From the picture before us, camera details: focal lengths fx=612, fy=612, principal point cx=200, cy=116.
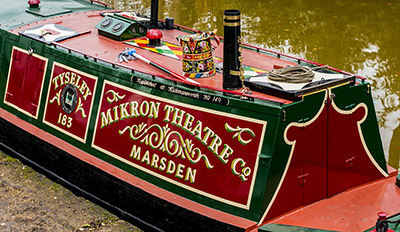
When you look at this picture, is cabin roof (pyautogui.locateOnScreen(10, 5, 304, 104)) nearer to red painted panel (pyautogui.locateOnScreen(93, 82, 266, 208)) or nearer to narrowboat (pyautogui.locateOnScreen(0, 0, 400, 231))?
narrowboat (pyautogui.locateOnScreen(0, 0, 400, 231))

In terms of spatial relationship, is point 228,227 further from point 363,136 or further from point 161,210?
point 363,136

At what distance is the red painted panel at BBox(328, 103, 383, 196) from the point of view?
6169 millimetres

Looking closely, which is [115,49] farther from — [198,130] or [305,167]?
[305,167]

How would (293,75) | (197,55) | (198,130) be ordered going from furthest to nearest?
(197,55)
(198,130)
(293,75)

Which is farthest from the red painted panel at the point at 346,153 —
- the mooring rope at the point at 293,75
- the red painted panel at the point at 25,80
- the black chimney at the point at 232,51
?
the red painted panel at the point at 25,80

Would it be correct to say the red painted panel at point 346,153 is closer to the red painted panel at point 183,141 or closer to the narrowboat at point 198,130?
the narrowboat at point 198,130

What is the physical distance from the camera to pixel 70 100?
7.62 meters

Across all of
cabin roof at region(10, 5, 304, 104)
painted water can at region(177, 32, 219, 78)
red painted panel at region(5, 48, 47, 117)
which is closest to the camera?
painted water can at region(177, 32, 219, 78)

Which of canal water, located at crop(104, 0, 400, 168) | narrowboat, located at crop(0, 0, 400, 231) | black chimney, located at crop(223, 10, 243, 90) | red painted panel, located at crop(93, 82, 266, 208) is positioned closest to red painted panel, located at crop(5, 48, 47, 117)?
narrowboat, located at crop(0, 0, 400, 231)

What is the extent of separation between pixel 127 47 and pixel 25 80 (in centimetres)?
157

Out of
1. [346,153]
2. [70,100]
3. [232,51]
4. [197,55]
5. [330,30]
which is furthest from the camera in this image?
[330,30]

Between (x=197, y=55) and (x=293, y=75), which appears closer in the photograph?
(x=293, y=75)

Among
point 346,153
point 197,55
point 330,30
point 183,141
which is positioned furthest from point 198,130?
point 330,30

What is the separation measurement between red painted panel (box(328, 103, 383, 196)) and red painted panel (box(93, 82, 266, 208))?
881mm
